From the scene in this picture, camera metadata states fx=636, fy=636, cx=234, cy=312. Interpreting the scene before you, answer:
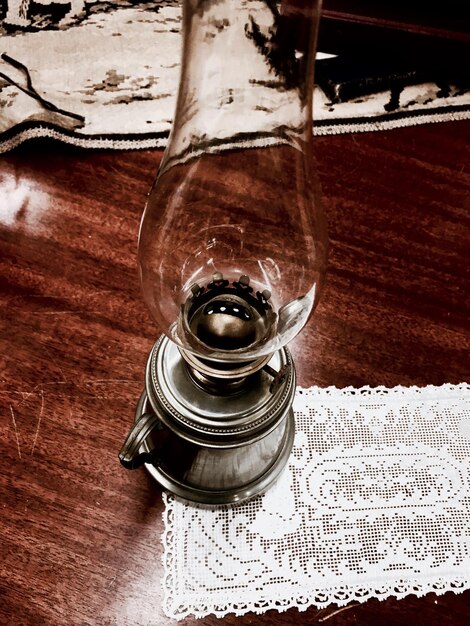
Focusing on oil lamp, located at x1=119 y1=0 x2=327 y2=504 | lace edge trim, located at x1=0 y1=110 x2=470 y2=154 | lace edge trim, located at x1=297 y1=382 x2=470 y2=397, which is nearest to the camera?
oil lamp, located at x1=119 y1=0 x2=327 y2=504

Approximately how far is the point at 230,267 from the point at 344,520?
9.3 inches

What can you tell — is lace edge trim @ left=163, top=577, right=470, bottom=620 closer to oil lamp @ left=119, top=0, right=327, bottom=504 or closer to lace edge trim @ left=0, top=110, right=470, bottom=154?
oil lamp @ left=119, top=0, right=327, bottom=504

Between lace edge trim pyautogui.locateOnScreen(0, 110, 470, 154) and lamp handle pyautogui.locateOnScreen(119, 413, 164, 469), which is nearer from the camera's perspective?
lamp handle pyautogui.locateOnScreen(119, 413, 164, 469)

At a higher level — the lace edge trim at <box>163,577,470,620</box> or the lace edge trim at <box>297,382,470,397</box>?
the lace edge trim at <box>297,382,470,397</box>

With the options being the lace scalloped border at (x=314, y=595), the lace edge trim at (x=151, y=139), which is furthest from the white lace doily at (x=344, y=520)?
the lace edge trim at (x=151, y=139)

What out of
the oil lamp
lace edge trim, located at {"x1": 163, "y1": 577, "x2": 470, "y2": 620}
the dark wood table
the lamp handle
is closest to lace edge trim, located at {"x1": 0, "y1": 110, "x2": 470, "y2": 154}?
the dark wood table

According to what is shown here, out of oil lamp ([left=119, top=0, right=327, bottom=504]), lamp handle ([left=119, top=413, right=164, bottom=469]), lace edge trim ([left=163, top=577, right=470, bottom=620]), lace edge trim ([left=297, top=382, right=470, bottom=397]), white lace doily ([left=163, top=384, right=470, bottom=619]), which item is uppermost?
oil lamp ([left=119, top=0, right=327, bottom=504])

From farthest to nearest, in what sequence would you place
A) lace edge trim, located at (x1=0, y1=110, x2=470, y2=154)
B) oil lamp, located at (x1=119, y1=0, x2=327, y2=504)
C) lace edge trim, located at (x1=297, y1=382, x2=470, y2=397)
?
lace edge trim, located at (x1=0, y1=110, x2=470, y2=154) < lace edge trim, located at (x1=297, y1=382, x2=470, y2=397) < oil lamp, located at (x1=119, y1=0, x2=327, y2=504)

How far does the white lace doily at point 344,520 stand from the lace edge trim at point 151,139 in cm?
33

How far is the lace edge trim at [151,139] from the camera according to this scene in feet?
2.29

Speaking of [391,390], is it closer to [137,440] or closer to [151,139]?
[137,440]

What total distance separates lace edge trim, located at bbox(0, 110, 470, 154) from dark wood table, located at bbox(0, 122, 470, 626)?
10 millimetres

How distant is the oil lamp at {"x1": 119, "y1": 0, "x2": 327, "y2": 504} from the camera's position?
42cm

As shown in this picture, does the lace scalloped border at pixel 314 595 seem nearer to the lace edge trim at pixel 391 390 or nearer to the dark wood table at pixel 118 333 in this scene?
the dark wood table at pixel 118 333
